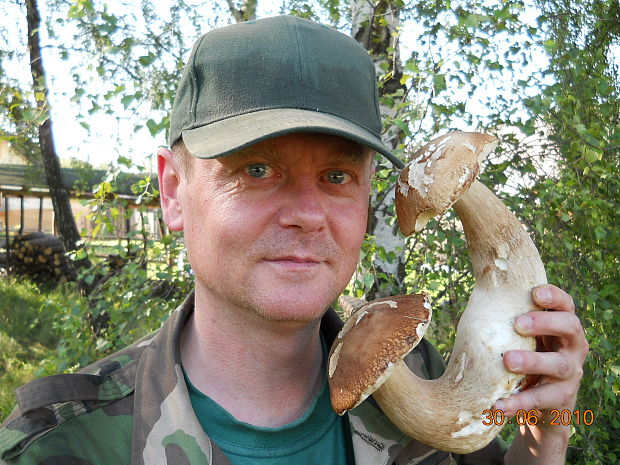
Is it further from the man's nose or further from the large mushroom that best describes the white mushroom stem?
the man's nose

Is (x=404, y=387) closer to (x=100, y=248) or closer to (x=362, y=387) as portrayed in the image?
(x=362, y=387)

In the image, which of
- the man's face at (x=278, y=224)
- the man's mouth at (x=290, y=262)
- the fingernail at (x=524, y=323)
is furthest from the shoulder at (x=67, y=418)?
the fingernail at (x=524, y=323)

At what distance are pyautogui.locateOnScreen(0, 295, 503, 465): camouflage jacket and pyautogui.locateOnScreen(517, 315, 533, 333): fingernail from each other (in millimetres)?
481

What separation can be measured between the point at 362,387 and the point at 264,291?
0.35m

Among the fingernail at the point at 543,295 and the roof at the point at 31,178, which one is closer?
the fingernail at the point at 543,295

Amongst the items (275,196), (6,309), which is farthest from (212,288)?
(6,309)

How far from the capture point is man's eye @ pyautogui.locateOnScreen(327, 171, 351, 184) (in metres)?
1.45

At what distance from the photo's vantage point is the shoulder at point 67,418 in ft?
4.25

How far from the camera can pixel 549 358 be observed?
1380 millimetres

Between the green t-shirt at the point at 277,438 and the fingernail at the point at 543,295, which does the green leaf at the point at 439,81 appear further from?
the green t-shirt at the point at 277,438

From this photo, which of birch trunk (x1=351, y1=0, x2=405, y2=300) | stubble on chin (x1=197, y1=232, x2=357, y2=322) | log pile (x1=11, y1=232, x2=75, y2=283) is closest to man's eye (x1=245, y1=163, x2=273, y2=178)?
stubble on chin (x1=197, y1=232, x2=357, y2=322)

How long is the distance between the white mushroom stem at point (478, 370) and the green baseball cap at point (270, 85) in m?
0.47

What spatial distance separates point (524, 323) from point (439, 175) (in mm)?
448

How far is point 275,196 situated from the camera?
1.37 meters
